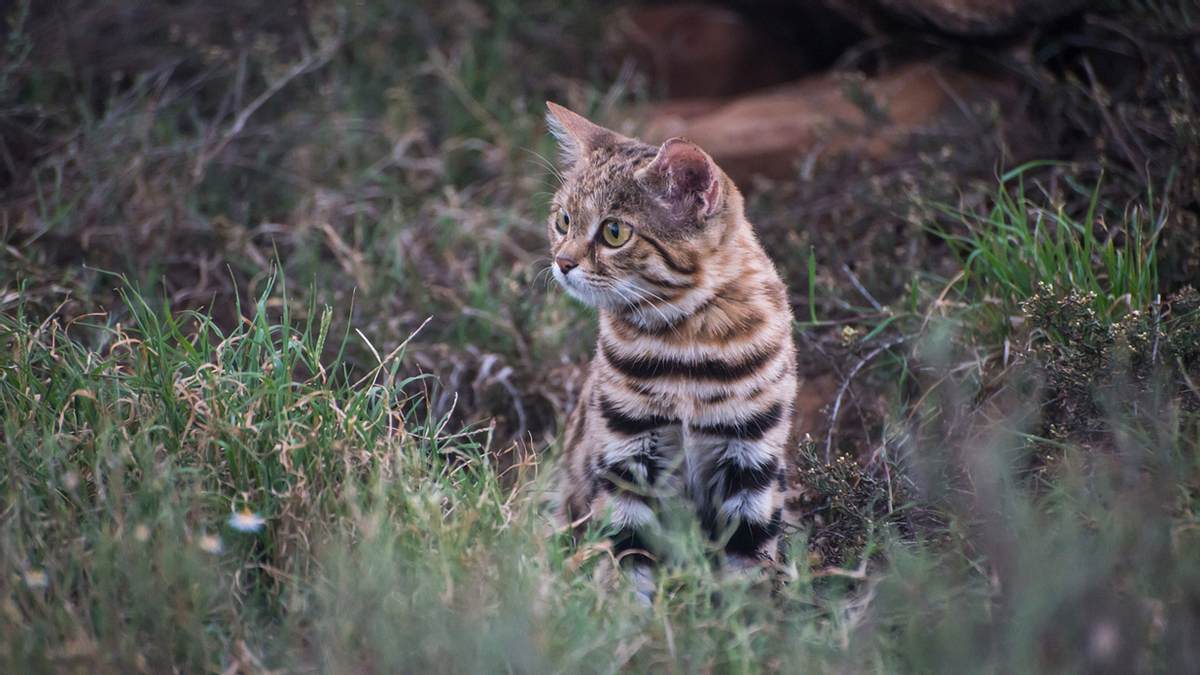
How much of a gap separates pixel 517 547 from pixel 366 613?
0.44 m

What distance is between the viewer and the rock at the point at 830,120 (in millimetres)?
5191

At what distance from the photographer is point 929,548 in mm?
3209

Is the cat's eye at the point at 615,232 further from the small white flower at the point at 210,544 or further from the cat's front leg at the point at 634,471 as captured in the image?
the small white flower at the point at 210,544

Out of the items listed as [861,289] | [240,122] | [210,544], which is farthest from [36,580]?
[861,289]

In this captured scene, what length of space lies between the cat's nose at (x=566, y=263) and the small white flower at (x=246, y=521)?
43.8 inches

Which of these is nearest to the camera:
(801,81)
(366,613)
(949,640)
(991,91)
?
(949,640)

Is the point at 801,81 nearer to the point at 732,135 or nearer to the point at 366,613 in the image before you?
the point at 732,135

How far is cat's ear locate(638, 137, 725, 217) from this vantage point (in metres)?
3.20

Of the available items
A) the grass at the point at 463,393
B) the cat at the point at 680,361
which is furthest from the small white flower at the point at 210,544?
the cat at the point at 680,361

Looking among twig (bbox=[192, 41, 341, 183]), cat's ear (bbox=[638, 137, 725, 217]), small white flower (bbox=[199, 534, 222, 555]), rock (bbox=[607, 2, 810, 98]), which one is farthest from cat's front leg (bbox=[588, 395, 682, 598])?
rock (bbox=[607, 2, 810, 98])

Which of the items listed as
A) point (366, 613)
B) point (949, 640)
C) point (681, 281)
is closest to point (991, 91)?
point (681, 281)

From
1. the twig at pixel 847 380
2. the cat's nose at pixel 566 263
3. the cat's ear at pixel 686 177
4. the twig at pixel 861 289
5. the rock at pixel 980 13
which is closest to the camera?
the cat's ear at pixel 686 177

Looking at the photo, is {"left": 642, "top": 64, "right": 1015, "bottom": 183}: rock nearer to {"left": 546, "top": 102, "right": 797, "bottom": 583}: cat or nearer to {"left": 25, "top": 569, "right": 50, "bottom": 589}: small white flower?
{"left": 546, "top": 102, "right": 797, "bottom": 583}: cat

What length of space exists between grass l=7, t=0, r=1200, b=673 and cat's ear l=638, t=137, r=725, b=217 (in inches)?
31.2
